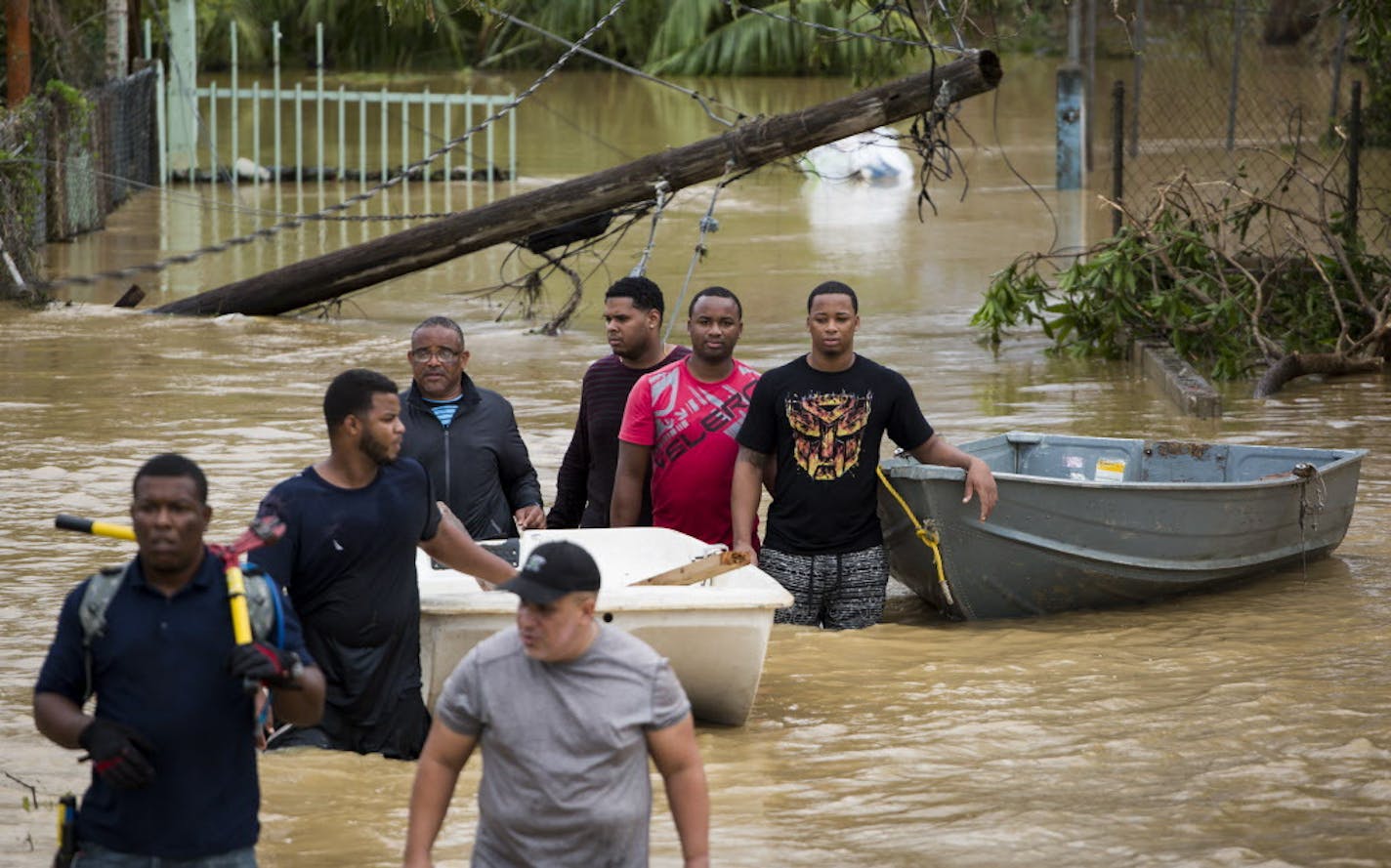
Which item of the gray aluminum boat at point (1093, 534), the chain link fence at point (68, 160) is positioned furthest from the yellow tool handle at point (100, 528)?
the chain link fence at point (68, 160)

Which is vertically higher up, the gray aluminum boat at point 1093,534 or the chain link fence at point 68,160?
the chain link fence at point 68,160

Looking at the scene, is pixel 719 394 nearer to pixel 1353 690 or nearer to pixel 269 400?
pixel 1353 690

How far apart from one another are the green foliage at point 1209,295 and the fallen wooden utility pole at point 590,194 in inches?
80.0

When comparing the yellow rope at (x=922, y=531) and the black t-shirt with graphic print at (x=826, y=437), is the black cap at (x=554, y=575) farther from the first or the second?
the yellow rope at (x=922, y=531)

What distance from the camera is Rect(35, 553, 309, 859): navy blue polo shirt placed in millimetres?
4090

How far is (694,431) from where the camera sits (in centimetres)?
758

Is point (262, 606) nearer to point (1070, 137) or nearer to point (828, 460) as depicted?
point (828, 460)

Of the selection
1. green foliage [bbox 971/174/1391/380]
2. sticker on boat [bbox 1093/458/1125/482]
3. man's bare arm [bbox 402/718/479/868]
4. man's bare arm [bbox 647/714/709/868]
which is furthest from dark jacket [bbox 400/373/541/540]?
green foliage [bbox 971/174/1391/380]

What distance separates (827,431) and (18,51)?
48.2 ft

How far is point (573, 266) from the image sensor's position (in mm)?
20797

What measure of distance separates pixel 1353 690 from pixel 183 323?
467 inches

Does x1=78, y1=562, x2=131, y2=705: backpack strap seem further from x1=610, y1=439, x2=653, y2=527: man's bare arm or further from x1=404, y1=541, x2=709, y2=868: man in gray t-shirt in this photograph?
x1=610, y1=439, x2=653, y2=527: man's bare arm

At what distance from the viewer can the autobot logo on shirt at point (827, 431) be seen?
752 cm

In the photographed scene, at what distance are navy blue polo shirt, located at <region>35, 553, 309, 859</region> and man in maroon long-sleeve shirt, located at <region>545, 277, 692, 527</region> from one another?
3595 millimetres
